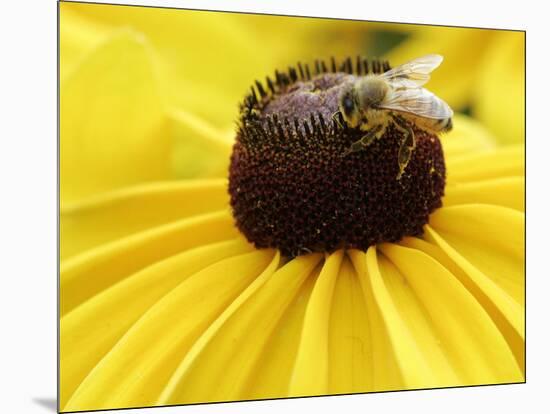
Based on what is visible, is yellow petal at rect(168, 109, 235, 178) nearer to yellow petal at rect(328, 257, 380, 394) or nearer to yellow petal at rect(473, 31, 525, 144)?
yellow petal at rect(328, 257, 380, 394)

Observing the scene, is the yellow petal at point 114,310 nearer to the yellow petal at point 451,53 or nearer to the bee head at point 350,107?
the bee head at point 350,107

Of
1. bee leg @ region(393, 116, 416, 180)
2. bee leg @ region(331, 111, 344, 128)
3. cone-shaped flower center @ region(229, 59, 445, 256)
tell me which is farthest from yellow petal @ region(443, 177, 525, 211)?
bee leg @ region(331, 111, 344, 128)

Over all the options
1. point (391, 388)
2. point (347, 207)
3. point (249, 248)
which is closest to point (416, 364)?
point (391, 388)

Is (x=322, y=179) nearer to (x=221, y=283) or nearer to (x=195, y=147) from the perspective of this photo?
(x=221, y=283)

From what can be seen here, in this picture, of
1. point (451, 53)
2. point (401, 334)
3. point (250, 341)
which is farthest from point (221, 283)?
point (451, 53)

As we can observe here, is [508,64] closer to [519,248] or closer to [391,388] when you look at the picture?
[519,248]

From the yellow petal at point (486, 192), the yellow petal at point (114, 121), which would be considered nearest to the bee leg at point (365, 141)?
the yellow petal at point (486, 192)
